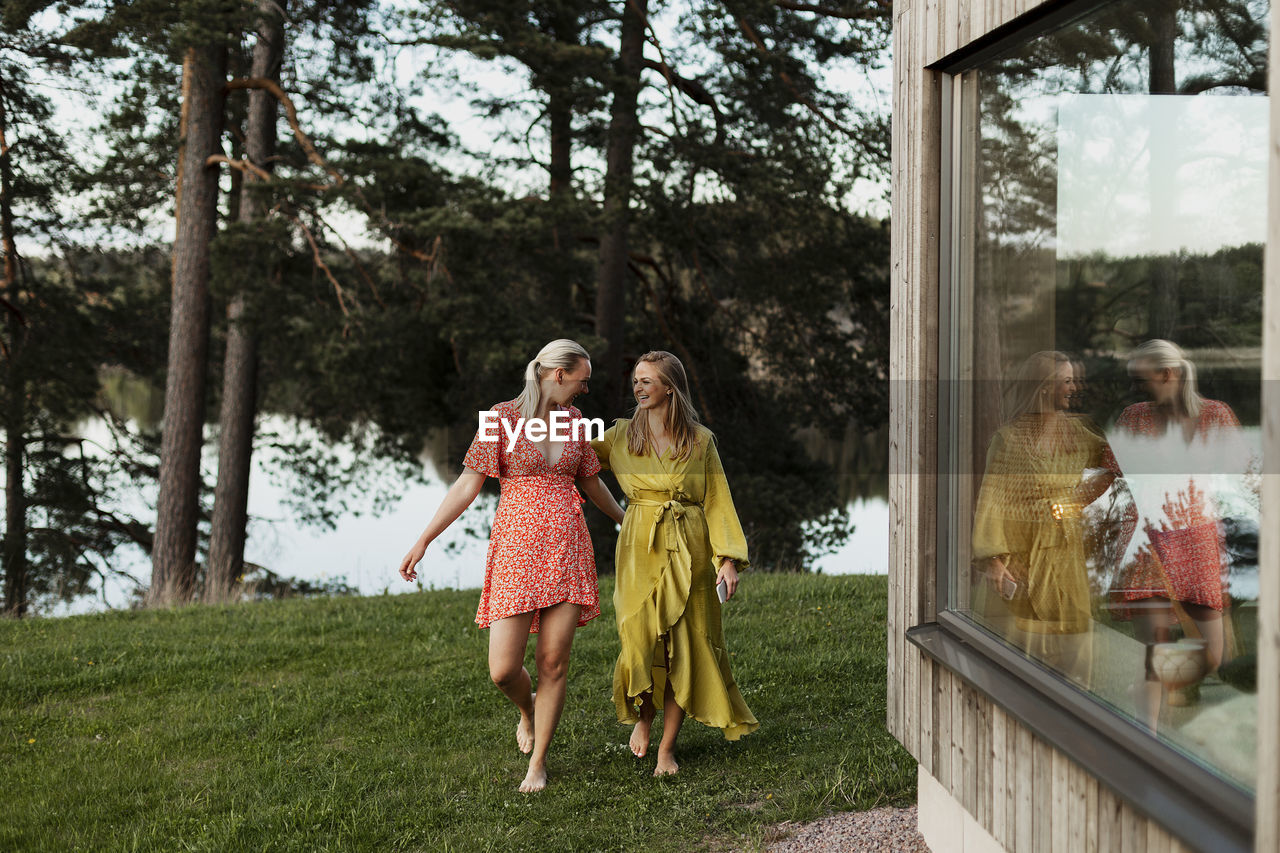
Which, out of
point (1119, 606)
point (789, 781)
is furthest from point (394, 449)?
point (1119, 606)

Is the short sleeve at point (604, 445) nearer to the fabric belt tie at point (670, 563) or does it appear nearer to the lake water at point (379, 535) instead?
the fabric belt tie at point (670, 563)

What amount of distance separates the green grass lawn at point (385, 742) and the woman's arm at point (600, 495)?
1.12 m

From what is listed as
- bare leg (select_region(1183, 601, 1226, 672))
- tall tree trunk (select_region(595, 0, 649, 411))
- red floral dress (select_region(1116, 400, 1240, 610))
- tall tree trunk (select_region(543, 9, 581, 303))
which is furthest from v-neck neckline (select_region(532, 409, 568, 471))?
tall tree trunk (select_region(595, 0, 649, 411))

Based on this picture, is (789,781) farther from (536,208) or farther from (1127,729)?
(536,208)

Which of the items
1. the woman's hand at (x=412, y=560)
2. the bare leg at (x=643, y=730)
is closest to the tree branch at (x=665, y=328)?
the bare leg at (x=643, y=730)

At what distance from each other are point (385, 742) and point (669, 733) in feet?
5.03

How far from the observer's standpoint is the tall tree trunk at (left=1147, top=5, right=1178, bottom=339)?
2.55 metres

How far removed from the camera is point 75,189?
1414 centimetres

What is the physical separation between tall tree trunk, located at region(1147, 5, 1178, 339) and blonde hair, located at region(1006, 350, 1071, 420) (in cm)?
43

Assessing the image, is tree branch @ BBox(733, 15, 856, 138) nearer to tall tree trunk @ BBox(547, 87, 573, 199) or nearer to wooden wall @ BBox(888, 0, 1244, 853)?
tall tree trunk @ BBox(547, 87, 573, 199)

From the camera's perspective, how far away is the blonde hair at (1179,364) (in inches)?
96.8

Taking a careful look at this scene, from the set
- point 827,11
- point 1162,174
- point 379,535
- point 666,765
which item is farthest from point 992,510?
point 379,535

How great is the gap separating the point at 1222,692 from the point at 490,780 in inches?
130

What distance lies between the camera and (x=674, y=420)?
4.73 meters
